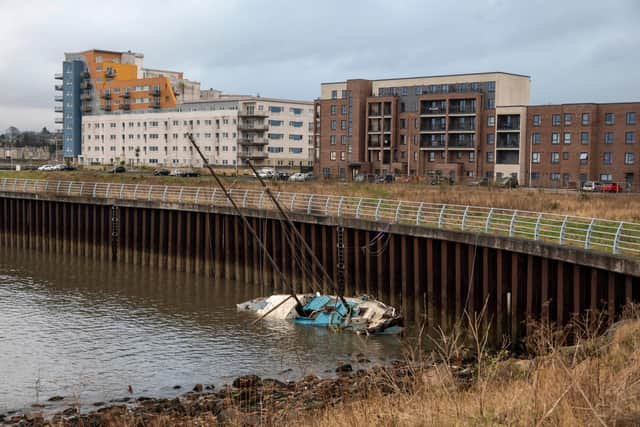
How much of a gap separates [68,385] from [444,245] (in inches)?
609

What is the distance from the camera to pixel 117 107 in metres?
155

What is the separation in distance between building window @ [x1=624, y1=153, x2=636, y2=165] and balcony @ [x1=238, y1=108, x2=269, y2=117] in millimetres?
60248

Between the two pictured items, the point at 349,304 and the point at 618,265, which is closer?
the point at 618,265

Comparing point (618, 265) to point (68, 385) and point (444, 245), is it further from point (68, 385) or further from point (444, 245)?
point (68, 385)

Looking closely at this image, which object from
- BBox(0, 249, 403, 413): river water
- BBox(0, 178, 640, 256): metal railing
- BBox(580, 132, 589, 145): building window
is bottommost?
BBox(0, 249, 403, 413): river water

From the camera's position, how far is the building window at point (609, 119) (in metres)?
89.7

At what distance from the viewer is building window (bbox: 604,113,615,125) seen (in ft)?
294

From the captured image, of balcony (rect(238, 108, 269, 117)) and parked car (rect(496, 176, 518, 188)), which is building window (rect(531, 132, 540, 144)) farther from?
balcony (rect(238, 108, 269, 117))

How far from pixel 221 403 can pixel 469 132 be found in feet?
284

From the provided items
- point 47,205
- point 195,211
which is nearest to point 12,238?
point 47,205

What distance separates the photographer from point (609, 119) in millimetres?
89938

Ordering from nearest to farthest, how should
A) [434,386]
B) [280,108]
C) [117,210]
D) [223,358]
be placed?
[434,386] < [223,358] < [117,210] < [280,108]

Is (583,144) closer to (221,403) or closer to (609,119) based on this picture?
(609,119)

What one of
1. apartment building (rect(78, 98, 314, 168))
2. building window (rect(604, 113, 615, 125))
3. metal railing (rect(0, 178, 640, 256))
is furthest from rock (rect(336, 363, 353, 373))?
apartment building (rect(78, 98, 314, 168))
